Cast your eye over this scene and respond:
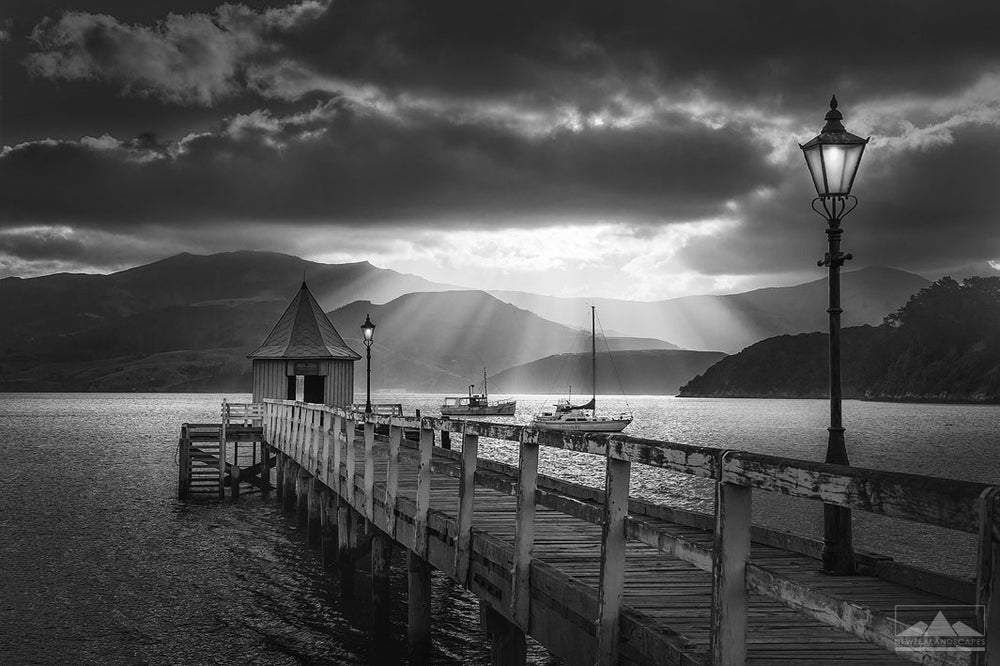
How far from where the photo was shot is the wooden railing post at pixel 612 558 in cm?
493

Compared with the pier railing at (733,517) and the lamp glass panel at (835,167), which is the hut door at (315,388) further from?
the lamp glass panel at (835,167)

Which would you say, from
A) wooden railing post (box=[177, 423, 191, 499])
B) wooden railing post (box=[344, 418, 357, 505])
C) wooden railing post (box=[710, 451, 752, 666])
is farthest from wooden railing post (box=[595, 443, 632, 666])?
wooden railing post (box=[177, 423, 191, 499])

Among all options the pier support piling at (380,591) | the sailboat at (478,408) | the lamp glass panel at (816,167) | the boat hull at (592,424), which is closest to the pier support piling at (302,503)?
the pier support piling at (380,591)

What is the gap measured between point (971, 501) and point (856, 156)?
6.61 meters

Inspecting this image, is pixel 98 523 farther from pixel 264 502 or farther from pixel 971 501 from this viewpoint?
pixel 971 501

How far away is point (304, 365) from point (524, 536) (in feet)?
119

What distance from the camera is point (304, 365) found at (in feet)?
137

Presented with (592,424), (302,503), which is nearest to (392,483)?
(302,503)

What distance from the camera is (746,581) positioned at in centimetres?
373

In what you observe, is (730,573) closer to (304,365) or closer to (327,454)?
(327,454)

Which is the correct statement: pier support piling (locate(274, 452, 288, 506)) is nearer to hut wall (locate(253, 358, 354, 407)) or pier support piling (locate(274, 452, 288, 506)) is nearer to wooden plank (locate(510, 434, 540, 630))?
hut wall (locate(253, 358, 354, 407))

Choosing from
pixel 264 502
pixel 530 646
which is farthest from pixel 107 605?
pixel 264 502

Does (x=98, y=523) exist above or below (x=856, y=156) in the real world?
below

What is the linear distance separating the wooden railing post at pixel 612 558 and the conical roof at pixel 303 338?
1492 inches
